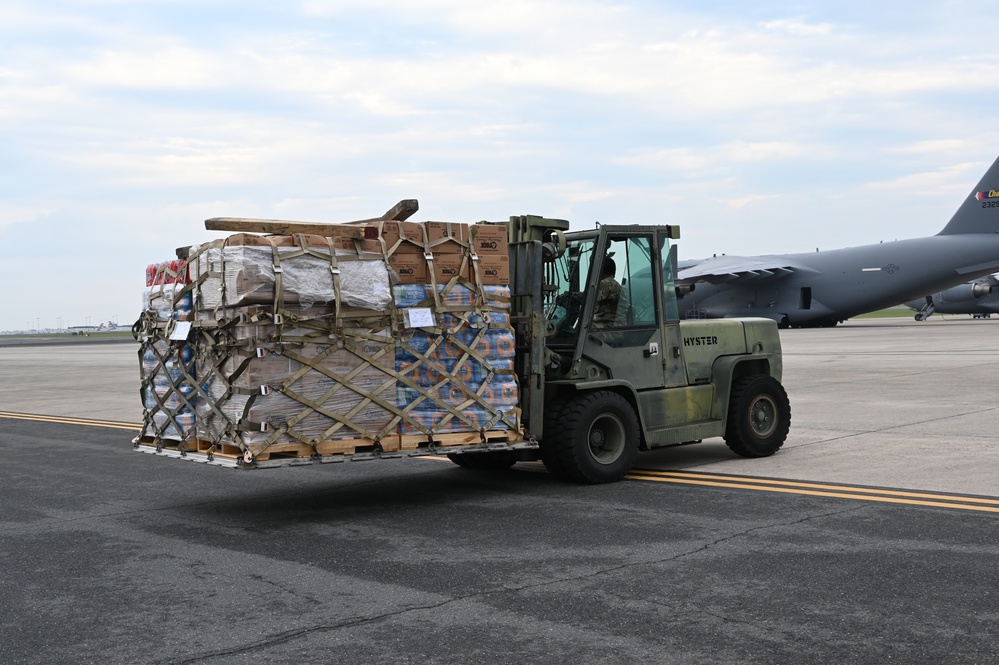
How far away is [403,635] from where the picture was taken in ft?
16.6

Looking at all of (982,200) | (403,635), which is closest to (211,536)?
(403,635)

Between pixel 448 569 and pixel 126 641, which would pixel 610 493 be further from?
pixel 126 641

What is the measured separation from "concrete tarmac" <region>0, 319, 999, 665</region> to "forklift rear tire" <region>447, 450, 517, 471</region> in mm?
211

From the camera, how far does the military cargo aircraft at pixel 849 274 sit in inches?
1877

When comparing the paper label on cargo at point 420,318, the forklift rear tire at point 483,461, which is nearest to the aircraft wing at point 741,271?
the forklift rear tire at point 483,461

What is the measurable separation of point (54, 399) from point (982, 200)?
140 feet

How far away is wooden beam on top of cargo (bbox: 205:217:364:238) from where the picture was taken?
26.2ft

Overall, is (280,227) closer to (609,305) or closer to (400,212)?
(400,212)

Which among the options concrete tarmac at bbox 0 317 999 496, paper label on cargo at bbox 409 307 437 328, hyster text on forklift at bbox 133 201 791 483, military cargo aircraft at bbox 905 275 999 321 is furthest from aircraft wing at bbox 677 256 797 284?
paper label on cargo at bbox 409 307 437 328

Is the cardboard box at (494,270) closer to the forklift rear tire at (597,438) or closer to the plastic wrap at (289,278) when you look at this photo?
the plastic wrap at (289,278)

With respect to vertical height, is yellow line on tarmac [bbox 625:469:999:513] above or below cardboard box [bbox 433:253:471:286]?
below

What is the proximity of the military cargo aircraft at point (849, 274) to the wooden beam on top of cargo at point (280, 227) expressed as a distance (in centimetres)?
3753

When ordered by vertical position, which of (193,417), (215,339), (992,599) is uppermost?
(215,339)

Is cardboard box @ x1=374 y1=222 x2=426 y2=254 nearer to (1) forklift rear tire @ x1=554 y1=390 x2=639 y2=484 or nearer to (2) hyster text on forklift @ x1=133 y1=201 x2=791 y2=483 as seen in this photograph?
(2) hyster text on forklift @ x1=133 y1=201 x2=791 y2=483
